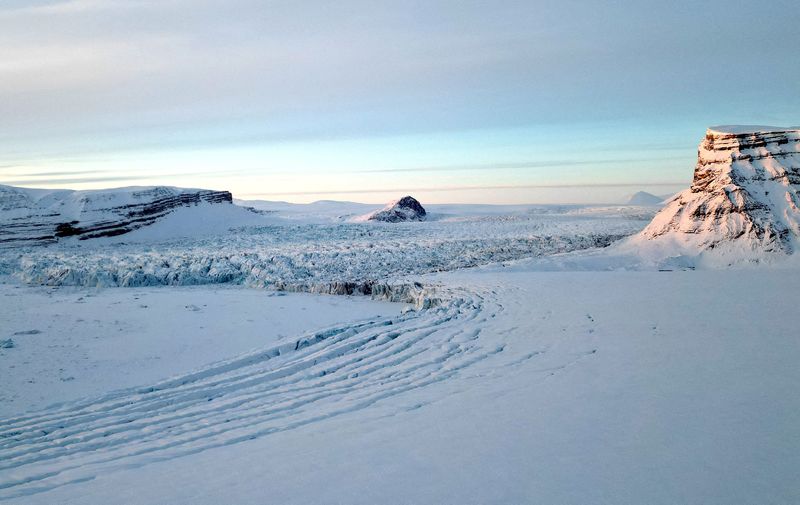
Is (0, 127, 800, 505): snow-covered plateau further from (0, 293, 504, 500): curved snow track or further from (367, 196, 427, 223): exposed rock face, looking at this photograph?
(367, 196, 427, 223): exposed rock face

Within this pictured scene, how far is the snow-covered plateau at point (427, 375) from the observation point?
Result: 3225mm

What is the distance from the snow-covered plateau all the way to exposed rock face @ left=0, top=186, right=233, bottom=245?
782 centimetres

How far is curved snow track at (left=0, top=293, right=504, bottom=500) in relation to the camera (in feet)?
13.0

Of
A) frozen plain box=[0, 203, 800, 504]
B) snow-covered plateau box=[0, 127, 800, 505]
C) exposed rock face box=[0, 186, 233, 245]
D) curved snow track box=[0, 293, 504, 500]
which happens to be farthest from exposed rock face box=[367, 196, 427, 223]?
curved snow track box=[0, 293, 504, 500]

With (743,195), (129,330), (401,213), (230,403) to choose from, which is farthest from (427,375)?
(401,213)

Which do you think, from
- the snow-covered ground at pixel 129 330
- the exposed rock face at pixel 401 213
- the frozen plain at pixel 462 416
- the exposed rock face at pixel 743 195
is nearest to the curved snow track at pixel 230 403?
the frozen plain at pixel 462 416

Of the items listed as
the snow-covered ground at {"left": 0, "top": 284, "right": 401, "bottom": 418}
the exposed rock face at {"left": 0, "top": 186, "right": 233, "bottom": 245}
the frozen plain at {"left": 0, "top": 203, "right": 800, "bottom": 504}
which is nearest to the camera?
the frozen plain at {"left": 0, "top": 203, "right": 800, "bottom": 504}

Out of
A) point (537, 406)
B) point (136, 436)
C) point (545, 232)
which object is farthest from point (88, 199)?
point (537, 406)

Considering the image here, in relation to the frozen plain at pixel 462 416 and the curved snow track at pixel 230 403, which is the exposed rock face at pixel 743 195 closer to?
the frozen plain at pixel 462 416

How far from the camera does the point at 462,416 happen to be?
4207mm

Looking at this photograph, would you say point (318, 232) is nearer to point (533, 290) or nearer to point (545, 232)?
point (545, 232)

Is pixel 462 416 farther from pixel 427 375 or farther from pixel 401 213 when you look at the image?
pixel 401 213

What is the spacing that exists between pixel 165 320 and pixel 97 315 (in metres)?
1.11

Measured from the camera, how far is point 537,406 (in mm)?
4340
